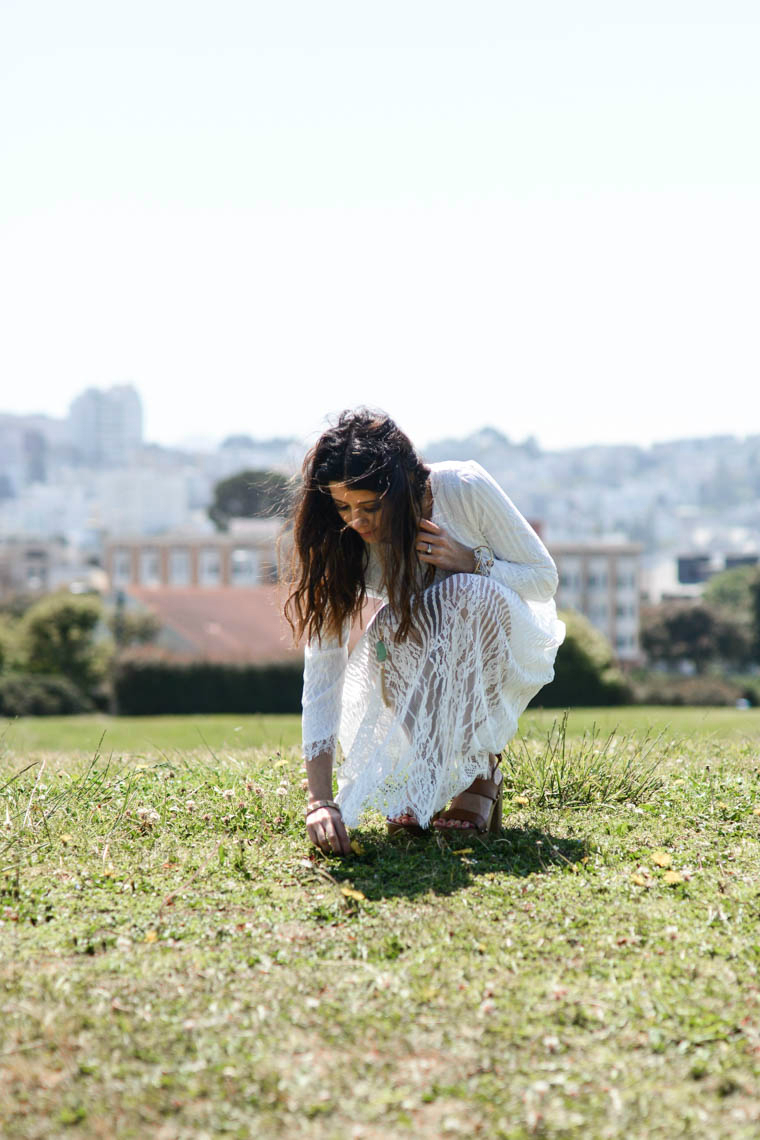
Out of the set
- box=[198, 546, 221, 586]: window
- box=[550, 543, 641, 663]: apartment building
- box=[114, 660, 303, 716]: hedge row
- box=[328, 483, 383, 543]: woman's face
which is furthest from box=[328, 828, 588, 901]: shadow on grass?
box=[198, 546, 221, 586]: window

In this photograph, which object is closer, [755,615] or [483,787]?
[483,787]

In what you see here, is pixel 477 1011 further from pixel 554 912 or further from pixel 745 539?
pixel 745 539

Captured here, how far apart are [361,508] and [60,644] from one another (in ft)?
106

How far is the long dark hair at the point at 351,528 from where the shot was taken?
2.66 m

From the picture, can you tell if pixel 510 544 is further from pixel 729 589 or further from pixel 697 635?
pixel 729 589

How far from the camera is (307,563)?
9.25 ft

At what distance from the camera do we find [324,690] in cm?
278

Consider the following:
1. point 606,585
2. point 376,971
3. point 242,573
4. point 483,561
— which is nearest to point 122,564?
point 242,573

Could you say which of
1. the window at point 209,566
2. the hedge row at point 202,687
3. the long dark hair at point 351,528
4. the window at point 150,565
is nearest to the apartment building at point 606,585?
the window at point 209,566

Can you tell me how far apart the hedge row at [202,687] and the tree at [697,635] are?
30.9 meters

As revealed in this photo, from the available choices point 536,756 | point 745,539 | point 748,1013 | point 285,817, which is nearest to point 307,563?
point 285,817

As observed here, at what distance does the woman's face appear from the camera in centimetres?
266

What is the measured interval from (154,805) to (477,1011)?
1557 mm

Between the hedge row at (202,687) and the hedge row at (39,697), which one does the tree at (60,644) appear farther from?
the hedge row at (202,687)
